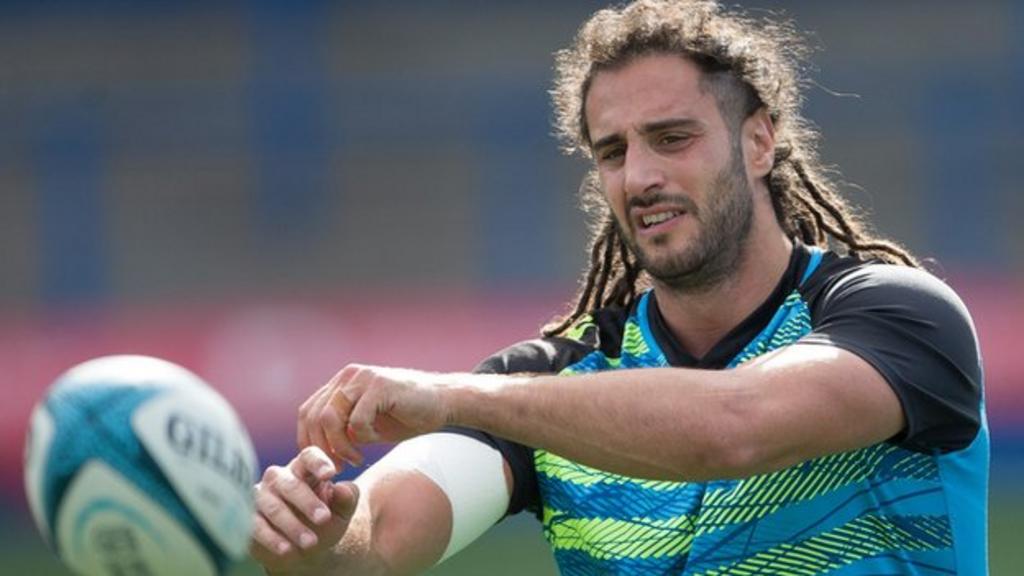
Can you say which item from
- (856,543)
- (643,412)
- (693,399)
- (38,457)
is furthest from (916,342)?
(38,457)

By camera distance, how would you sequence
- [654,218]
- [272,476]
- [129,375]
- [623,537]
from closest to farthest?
[129,375] → [272,476] → [623,537] → [654,218]

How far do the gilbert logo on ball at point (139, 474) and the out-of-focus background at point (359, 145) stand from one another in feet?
45.6

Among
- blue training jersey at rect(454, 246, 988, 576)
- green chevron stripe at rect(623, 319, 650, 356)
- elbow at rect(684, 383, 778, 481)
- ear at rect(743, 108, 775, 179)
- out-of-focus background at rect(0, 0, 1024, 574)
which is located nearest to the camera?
elbow at rect(684, 383, 778, 481)

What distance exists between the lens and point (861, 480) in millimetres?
4504

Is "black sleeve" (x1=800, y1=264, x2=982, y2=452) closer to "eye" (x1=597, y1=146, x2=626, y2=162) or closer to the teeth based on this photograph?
the teeth

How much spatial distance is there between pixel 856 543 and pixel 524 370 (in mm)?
950

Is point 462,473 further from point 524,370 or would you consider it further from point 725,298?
point 725,298

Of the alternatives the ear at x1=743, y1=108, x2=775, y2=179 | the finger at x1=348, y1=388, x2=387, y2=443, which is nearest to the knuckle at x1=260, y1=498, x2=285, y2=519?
the finger at x1=348, y1=388, x2=387, y2=443

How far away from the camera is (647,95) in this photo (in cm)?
489

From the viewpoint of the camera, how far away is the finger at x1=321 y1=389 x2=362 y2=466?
13.4 ft

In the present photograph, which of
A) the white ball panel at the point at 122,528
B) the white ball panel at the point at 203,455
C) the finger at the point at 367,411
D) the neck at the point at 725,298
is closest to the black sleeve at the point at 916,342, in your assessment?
the neck at the point at 725,298

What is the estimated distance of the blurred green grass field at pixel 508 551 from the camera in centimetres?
1067

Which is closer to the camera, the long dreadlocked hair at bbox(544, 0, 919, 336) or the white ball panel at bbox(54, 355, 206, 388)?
the white ball panel at bbox(54, 355, 206, 388)

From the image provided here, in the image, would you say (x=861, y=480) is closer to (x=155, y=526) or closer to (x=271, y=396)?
(x=155, y=526)
